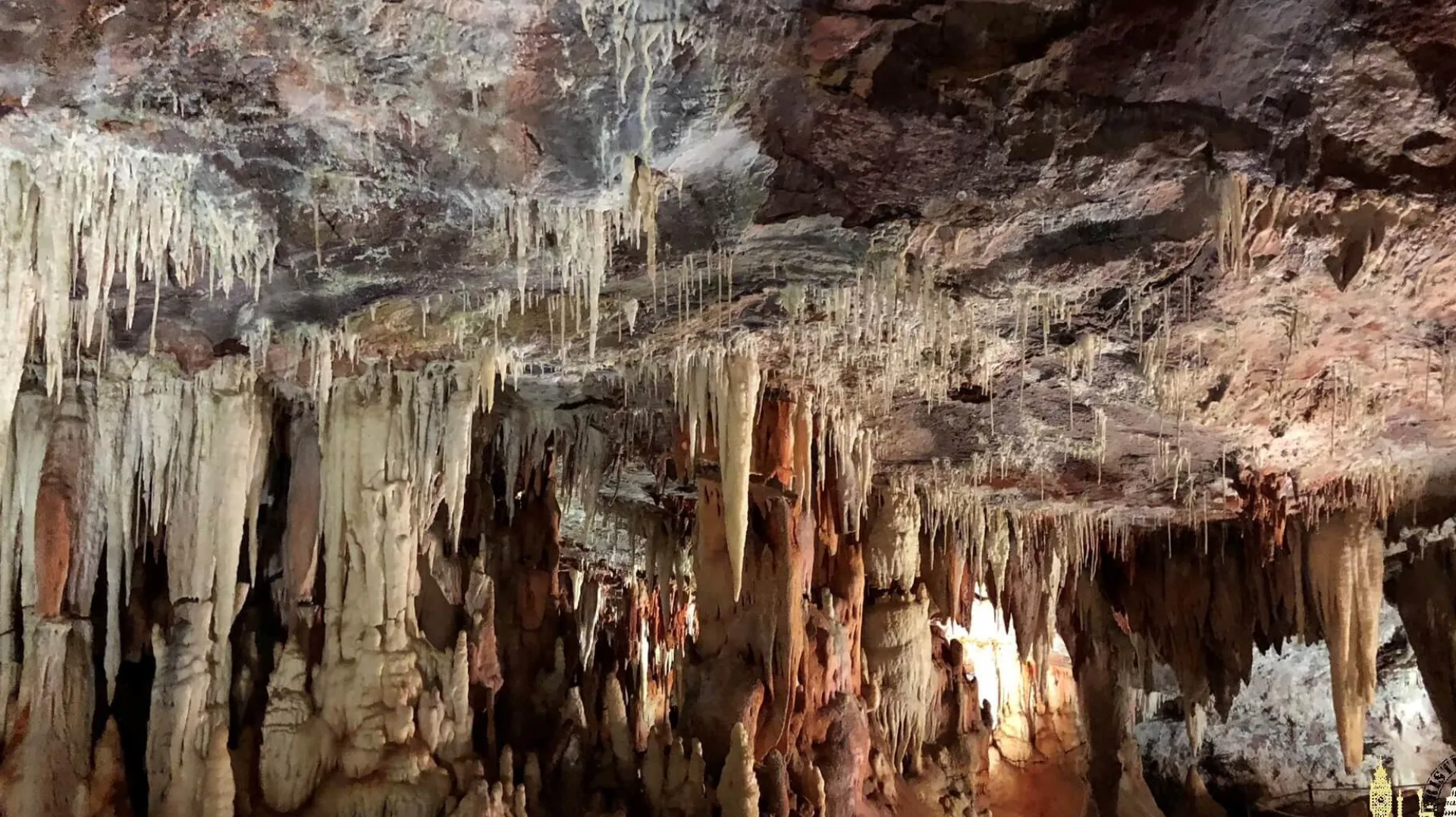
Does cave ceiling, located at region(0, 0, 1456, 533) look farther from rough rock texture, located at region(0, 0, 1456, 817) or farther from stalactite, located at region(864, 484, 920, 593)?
stalactite, located at region(864, 484, 920, 593)

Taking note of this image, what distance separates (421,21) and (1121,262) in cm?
362

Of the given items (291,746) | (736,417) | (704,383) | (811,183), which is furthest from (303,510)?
(811,183)

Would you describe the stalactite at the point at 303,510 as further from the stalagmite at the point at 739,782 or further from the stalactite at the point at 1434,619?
the stalactite at the point at 1434,619

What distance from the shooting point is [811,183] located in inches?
192

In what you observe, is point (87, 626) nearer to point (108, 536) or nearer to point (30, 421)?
point (108, 536)

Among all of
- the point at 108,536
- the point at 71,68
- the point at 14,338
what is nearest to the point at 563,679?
the point at 108,536

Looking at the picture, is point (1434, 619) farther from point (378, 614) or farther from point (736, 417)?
point (378, 614)

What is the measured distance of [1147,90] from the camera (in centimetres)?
416

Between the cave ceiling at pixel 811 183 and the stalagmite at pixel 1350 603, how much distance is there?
102 inches

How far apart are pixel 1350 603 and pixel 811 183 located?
7.91 meters

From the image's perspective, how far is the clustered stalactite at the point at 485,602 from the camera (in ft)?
24.1

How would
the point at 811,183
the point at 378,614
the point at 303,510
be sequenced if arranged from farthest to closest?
the point at 303,510, the point at 378,614, the point at 811,183

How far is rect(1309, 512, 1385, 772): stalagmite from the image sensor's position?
1018cm

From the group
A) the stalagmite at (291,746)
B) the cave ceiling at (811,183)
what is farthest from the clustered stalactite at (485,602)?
the cave ceiling at (811,183)
